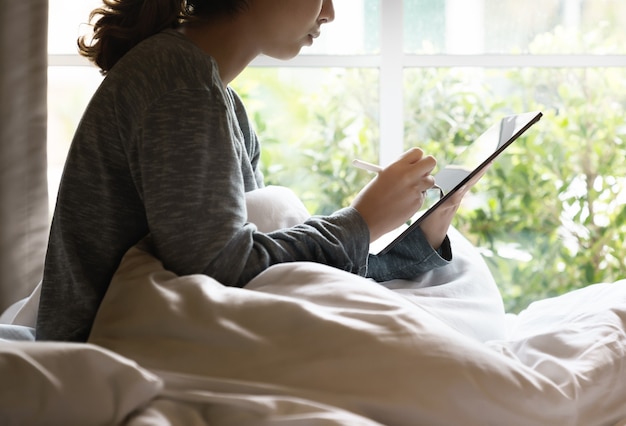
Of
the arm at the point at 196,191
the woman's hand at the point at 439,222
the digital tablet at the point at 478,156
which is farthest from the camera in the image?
the woman's hand at the point at 439,222

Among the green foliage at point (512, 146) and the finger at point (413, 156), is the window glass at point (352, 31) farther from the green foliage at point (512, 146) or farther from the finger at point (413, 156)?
the finger at point (413, 156)

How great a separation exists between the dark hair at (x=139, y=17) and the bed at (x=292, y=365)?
0.40 metres

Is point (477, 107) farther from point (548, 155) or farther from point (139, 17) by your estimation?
point (139, 17)

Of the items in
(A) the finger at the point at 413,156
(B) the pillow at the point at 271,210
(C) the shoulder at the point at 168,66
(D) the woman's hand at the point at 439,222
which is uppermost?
(C) the shoulder at the point at 168,66

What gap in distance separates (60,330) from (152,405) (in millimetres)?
376

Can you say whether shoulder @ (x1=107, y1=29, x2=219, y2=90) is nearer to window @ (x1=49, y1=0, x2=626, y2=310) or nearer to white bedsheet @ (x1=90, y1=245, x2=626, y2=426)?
white bedsheet @ (x1=90, y1=245, x2=626, y2=426)

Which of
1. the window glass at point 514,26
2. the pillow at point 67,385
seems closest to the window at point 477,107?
the window glass at point 514,26

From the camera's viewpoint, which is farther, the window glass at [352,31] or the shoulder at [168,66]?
the window glass at [352,31]

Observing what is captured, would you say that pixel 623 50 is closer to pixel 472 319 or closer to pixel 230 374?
pixel 472 319

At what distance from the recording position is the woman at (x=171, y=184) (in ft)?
3.53

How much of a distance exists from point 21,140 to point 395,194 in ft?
4.07

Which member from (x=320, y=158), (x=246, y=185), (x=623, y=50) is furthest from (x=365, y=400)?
(x=623, y=50)

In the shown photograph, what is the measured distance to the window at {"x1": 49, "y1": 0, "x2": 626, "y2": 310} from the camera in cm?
264

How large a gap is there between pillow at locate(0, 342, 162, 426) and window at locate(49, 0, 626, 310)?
1.95m
